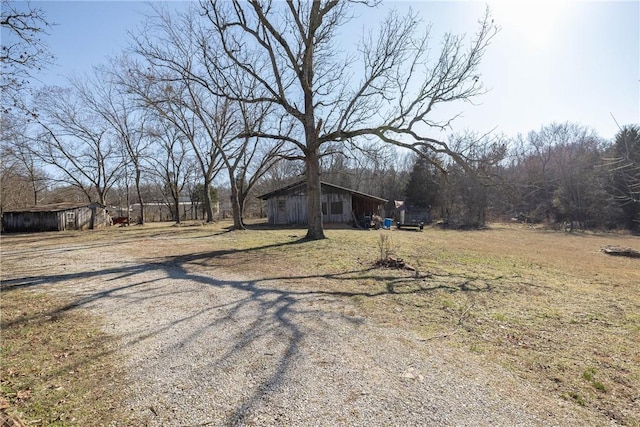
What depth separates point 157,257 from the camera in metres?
11.1

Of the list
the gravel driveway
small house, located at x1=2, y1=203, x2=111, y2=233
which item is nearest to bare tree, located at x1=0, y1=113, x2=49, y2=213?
small house, located at x1=2, y1=203, x2=111, y2=233

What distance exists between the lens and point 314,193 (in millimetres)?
14625

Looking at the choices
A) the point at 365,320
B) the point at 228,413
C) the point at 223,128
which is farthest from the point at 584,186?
the point at 228,413

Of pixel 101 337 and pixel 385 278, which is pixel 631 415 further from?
pixel 101 337

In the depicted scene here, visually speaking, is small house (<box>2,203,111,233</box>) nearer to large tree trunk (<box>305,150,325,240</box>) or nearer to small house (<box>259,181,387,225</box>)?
small house (<box>259,181,387,225</box>)

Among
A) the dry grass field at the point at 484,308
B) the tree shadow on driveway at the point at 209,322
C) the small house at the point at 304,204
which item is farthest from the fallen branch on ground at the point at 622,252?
the small house at the point at 304,204

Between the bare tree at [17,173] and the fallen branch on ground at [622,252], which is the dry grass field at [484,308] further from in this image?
the bare tree at [17,173]

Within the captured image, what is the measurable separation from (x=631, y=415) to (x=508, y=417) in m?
1.09

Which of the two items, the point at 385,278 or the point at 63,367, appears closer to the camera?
the point at 63,367

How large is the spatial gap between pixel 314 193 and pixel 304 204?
533 inches

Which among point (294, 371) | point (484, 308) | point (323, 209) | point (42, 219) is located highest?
point (42, 219)

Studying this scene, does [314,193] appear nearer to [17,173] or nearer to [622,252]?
[622,252]

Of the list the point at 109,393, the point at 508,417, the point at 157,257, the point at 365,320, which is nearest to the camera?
the point at 508,417

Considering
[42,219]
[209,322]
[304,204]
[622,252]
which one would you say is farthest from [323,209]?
[209,322]
